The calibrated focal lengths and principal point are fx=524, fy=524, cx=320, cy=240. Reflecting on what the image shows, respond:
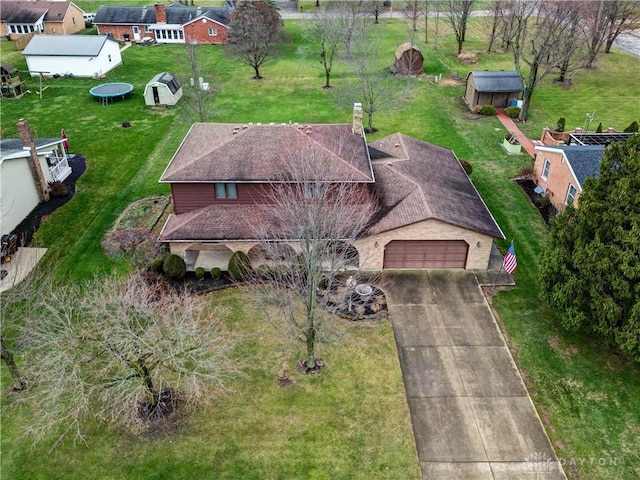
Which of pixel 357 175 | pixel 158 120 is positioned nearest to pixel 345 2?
pixel 158 120

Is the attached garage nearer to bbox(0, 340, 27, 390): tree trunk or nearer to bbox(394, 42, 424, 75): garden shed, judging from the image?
bbox(0, 340, 27, 390): tree trunk

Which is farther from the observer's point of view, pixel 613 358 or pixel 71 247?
pixel 71 247

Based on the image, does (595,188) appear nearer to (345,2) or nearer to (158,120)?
(158,120)

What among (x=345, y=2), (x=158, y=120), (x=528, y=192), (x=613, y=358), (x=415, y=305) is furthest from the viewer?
(x=345, y=2)

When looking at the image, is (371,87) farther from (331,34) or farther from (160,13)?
(160,13)

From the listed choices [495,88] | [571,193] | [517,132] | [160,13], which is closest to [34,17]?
[160,13]

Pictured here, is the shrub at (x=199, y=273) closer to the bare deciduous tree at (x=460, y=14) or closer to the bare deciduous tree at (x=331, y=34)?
the bare deciduous tree at (x=331, y=34)
